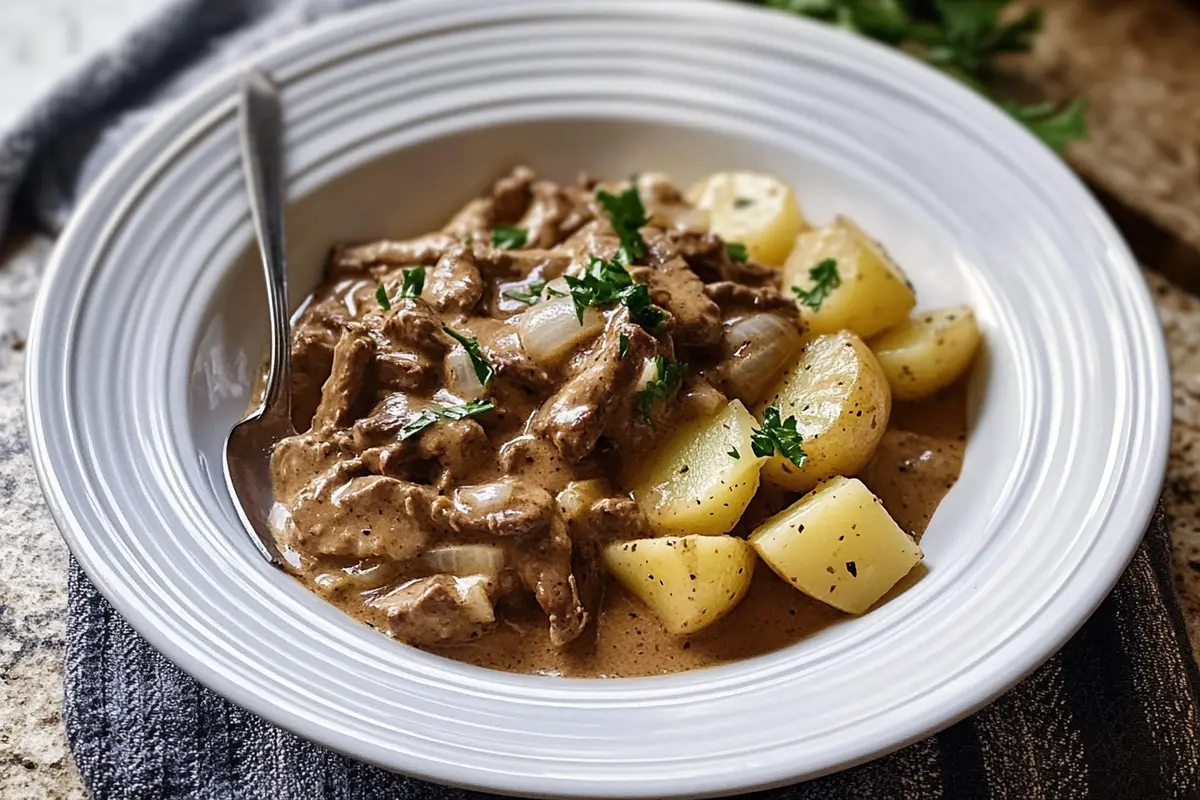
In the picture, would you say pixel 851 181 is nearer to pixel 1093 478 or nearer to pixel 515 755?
pixel 1093 478

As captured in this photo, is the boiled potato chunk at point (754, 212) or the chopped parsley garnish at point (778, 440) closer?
the chopped parsley garnish at point (778, 440)

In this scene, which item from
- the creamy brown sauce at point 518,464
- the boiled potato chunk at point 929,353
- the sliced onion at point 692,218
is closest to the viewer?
the creamy brown sauce at point 518,464

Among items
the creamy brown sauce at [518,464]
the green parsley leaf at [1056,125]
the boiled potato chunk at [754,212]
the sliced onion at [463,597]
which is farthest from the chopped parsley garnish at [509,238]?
the green parsley leaf at [1056,125]

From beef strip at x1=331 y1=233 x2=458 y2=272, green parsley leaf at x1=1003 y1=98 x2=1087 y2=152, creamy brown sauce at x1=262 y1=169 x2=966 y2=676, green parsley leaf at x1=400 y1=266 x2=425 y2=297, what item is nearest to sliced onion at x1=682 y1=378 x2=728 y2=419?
creamy brown sauce at x1=262 y1=169 x2=966 y2=676

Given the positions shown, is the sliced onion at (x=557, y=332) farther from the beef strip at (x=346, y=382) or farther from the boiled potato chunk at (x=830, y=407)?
the boiled potato chunk at (x=830, y=407)

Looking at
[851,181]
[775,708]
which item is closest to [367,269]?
[851,181]

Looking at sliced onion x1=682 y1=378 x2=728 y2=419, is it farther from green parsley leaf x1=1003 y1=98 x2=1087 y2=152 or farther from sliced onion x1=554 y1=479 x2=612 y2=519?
green parsley leaf x1=1003 y1=98 x2=1087 y2=152
